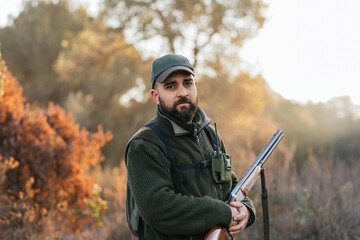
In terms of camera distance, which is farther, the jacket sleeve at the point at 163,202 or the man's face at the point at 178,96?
the man's face at the point at 178,96

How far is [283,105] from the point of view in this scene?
61.0 ft

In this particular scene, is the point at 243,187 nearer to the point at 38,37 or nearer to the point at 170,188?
the point at 170,188

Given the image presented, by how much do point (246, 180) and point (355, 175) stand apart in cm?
495

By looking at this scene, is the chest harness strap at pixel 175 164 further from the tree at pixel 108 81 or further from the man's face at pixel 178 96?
the tree at pixel 108 81

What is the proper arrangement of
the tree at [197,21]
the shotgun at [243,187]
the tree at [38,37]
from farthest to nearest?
1. the tree at [38,37]
2. the tree at [197,21]
3. the shotgun at [243,187]

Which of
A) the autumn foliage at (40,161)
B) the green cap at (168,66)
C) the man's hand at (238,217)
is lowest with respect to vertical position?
the man's hand at (238,217)

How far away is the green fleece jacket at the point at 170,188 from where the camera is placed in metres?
1.95

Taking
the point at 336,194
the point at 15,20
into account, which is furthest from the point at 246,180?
the point at 15,20

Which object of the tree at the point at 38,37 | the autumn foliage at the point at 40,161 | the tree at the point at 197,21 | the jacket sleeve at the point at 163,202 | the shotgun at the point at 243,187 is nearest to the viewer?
the jacket sleeve at the point at 163,202

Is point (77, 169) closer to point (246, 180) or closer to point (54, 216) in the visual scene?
point (54, 216)

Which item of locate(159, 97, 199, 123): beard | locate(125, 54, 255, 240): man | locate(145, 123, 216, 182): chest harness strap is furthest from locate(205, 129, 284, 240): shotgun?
locate(159, 97, 199, 123): beard

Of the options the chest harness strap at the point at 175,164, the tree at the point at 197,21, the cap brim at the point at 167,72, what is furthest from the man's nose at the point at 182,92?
the tree at the point at 197,21

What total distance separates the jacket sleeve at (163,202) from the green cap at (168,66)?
45 centimetres

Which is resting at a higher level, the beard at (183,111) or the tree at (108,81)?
the tree at (108,81)
